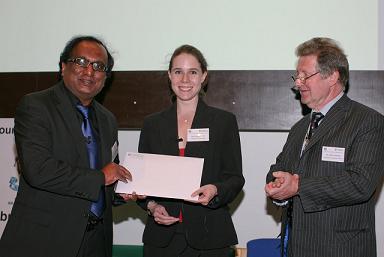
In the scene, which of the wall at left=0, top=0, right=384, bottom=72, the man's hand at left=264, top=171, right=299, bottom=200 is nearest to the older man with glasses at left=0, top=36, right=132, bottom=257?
the man's hand at left=264, top=171, right=299, bottom=200

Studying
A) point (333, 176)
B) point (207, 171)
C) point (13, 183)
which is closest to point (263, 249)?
point (207, 171)

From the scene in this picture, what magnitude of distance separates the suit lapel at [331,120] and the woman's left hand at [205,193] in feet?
1.83

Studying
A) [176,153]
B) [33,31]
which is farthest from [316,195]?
[33,31]

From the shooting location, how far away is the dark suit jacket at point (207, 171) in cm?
264

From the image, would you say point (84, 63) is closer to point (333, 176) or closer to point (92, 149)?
point (92, 149)

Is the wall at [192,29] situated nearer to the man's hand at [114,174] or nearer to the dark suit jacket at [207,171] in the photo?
the dark suit jacket at [207,171]

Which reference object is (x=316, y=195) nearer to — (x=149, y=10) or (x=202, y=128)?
(x=202, y=128)

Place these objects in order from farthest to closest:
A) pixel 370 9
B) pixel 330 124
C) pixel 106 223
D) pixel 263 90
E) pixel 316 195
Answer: pixel 263 90
pixel 370 9
pixel 106 223
pixel 330 124
pixel 316 195

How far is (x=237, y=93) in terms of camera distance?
361cm

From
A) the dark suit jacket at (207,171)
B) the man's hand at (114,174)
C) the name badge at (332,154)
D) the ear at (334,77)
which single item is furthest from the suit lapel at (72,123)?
the ear at (334,77)

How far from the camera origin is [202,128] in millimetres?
2768

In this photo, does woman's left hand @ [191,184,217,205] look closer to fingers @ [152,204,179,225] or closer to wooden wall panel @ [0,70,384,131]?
fingers @ [152,204,179,225]

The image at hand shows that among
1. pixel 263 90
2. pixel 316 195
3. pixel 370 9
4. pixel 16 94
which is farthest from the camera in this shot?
pixel 16 94

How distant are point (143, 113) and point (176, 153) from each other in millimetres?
1041
